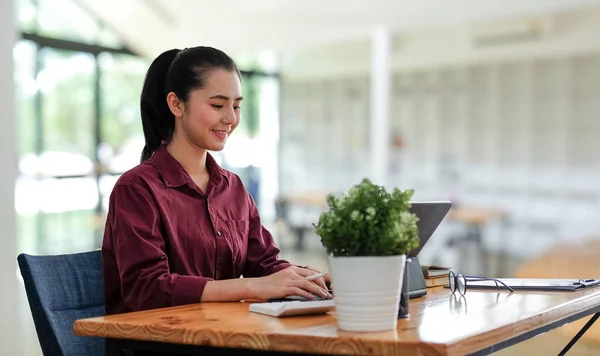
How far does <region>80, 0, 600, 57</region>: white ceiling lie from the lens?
646 cm

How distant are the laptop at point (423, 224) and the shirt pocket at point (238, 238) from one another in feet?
1.58

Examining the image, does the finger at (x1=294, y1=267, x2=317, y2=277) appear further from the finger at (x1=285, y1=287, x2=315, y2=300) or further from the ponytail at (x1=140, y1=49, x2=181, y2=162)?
the ponytail at (x1=140, y1=49, x2=181, y2=162)

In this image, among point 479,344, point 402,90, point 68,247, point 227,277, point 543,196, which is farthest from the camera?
point 402,90

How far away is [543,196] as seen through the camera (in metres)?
9.61

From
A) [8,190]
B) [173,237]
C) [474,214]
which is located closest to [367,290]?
[173,237]

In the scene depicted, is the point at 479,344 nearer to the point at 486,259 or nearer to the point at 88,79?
the point at 88,79

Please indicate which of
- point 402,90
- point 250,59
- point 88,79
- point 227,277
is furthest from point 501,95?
point 227,277

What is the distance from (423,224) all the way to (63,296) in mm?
894

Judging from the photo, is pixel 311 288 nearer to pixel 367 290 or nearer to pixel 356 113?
pixel 367 290

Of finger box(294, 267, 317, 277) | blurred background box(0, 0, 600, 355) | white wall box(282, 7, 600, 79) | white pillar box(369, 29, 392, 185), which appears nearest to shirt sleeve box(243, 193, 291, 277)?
finger box(294, 267, 317, 277)

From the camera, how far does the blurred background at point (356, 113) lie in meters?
7.78

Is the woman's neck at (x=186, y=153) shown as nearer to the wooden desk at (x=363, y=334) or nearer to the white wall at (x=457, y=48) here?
the wooden desk at (x=363, y=334)

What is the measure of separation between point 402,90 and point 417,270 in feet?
29.6

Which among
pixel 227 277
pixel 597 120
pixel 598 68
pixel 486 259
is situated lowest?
pixel 486 259
